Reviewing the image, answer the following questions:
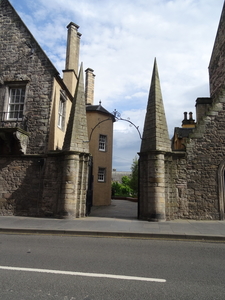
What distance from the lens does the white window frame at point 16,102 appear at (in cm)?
1414

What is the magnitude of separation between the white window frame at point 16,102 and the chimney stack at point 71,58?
426 centimetres

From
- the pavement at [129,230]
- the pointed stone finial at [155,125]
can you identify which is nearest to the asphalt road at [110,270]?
the pavement at [129,230]

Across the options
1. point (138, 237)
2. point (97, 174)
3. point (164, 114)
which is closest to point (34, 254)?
point (138, 237)

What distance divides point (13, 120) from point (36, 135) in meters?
1.82

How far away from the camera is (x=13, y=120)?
45.8 feet

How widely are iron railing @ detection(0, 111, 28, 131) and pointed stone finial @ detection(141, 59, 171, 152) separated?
273 inches

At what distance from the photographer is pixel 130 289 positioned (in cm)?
396

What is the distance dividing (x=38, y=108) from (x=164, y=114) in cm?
715

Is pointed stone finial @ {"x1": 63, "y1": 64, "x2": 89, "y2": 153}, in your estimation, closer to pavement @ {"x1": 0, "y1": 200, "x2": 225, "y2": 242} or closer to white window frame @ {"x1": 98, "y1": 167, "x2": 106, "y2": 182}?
pavement @ {"x1": 0, "y1": 200, "x2": 225, "y2": 242}

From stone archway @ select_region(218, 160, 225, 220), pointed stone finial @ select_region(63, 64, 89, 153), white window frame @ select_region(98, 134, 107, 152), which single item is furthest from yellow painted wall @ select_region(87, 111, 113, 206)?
stone archway @ select_region(218, 160, 225, 220)

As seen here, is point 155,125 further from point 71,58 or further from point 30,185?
point 71,58

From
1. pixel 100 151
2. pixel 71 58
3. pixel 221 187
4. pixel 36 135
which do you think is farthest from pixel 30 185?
pixel 100 151

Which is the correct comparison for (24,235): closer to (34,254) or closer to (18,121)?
(34,254)

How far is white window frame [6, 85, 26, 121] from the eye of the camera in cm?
1414
